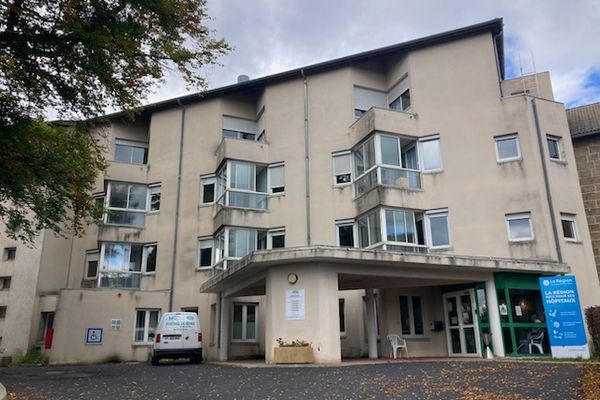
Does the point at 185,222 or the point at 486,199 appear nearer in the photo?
the point at 486,199

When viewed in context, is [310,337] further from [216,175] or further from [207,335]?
[216,175]

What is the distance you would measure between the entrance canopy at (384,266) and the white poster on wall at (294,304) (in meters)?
0.89

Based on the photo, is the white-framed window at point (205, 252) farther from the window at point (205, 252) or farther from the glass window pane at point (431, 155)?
the glass window pane at point (431, 155)

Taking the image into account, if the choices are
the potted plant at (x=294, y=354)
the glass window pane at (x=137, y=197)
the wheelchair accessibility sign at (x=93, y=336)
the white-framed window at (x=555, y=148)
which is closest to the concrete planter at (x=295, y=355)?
the potted plant at (x=294, y=354)

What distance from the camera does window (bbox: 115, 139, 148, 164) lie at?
28.6 metres

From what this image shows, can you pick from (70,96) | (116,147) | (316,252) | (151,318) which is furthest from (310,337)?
(116,147)

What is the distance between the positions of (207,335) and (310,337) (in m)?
9.85

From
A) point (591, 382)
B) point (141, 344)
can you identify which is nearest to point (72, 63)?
point (591, 382)

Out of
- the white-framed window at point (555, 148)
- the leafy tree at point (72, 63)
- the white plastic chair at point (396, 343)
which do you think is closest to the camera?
the leafy tree at point (72, 63)

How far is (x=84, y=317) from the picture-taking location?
22.3 metres

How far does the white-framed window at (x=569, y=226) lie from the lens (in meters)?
18.6

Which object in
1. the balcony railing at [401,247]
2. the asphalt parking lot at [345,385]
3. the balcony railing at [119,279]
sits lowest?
the asphalt parking lot at [345,385]

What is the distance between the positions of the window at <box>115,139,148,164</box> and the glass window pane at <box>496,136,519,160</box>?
62.6ft

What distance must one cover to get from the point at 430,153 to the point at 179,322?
12221 millimetres
